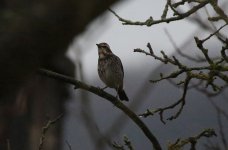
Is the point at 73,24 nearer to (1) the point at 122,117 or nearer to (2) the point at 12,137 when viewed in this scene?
(1) the point at 122,117

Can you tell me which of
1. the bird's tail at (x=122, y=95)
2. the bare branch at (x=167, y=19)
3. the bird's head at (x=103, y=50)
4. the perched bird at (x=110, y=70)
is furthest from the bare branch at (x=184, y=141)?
the bird's head at (x=103, y=50)

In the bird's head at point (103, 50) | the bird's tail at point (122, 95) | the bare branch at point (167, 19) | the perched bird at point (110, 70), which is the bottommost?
the bare branch at point (167, 19)

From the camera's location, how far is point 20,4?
3.77ft

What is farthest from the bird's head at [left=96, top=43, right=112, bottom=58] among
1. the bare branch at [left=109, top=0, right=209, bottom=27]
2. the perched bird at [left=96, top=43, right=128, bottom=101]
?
the bare branch at [left=109, top=0, right=209, bottom=27]

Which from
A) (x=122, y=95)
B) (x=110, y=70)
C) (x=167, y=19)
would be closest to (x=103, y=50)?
(x=110, y=70)

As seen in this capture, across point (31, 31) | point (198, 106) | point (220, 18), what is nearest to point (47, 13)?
point (31, 31)

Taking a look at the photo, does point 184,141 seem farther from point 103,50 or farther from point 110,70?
point 103,50

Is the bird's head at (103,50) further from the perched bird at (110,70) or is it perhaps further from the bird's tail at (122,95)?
the bird's tail at (122,95)

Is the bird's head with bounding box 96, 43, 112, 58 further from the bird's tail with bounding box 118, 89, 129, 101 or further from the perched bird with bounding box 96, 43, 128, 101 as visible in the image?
the bird's tail with bounding box 118, 89, 129, 101

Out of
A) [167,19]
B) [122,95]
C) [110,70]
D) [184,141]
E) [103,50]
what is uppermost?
[103,50]

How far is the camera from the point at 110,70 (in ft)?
25.9

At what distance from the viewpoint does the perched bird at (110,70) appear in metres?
7.73

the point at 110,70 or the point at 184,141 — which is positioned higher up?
the point at 110,70

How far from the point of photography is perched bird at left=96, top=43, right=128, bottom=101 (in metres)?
7.73
